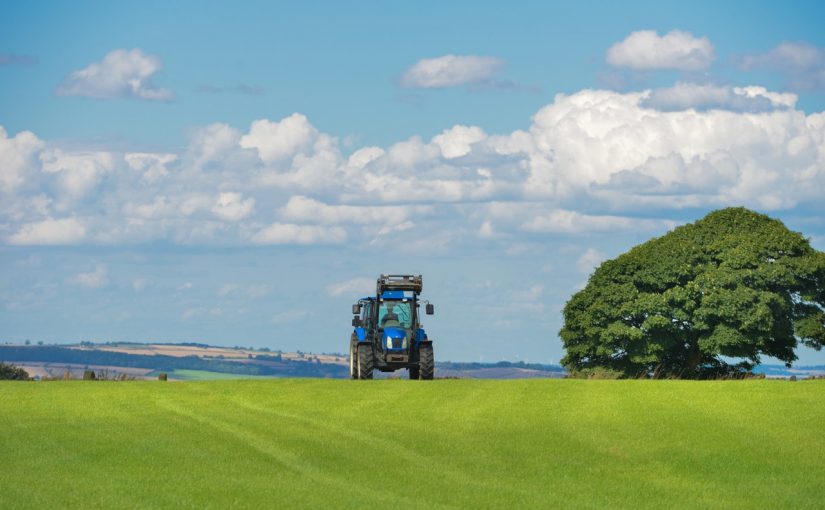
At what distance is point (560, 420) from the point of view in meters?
30.8

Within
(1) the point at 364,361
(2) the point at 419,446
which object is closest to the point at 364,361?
(1) the point at 364,361

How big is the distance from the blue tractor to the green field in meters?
7.36

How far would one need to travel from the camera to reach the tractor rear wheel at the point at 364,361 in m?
47.4

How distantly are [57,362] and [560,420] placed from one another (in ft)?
400

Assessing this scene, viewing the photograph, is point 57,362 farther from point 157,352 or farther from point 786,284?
point 786,284

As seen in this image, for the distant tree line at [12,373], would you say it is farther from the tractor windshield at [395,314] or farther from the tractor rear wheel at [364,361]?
the tractor windshield at [395,314]

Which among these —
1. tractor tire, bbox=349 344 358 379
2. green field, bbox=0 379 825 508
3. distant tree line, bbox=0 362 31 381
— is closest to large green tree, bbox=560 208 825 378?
tractor tire, bbox=349 344 358 379

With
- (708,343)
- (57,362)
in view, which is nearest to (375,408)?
(708,343)

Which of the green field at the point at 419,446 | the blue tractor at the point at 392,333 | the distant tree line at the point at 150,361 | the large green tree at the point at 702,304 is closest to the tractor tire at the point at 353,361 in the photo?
the blue tractor at the point at 392,333

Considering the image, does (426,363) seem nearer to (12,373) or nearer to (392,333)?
(392,333)

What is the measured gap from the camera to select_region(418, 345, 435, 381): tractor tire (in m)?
47.0

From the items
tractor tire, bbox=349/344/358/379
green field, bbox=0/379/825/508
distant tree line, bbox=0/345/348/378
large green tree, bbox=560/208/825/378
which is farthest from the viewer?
distant tree line, bbox=0/345/348/378

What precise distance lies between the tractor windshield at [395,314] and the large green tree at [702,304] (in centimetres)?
1774

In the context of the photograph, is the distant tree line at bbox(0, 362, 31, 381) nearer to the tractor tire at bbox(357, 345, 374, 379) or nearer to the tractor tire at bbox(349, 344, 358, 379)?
the tractor tire at bbox(349, 344, 358, 379)
